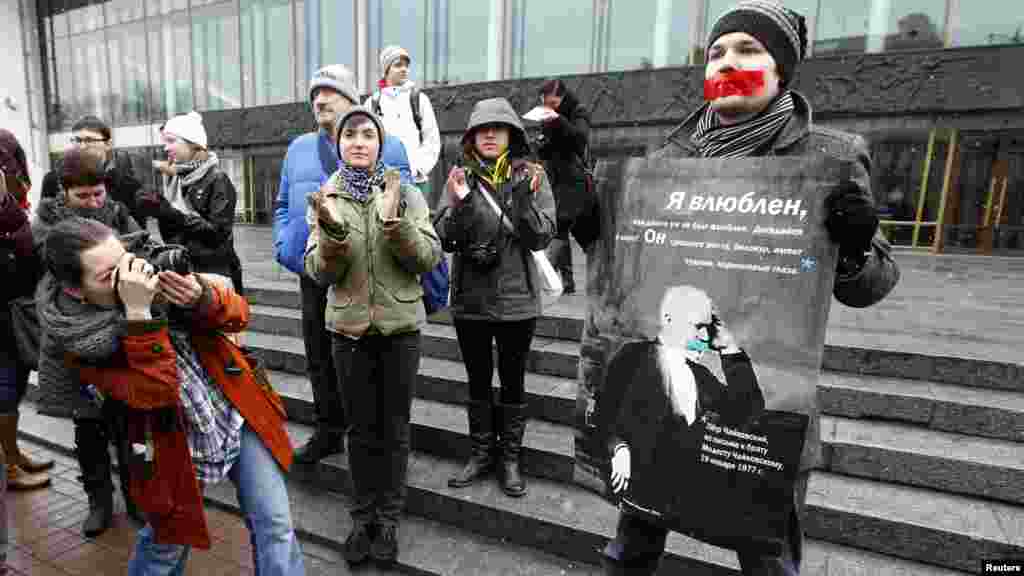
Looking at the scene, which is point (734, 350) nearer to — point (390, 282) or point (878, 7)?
point (390, 282)

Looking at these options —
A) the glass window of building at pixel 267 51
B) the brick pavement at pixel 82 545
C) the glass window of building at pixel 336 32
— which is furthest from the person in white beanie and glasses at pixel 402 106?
the glass window of building at pixel 267 51

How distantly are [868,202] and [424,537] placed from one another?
8.69ft

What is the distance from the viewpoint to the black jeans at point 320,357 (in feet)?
10.4

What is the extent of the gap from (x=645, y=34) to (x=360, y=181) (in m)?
13.4

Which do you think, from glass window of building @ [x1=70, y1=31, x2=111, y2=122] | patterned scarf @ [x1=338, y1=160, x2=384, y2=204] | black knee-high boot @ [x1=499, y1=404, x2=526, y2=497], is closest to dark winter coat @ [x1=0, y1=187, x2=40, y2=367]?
patterned scarf @ [x1=338, y1=160, x2=384, y2=204]

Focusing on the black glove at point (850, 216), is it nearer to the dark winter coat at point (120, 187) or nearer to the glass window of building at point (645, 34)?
the dark winter coat at point (120, 187)

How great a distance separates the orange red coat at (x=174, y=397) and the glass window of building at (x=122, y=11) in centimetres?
2790

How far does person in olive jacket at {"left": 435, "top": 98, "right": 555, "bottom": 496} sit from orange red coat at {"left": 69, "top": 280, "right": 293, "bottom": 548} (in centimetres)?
114

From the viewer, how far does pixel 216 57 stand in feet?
69.6

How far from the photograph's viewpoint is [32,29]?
87.1 feet

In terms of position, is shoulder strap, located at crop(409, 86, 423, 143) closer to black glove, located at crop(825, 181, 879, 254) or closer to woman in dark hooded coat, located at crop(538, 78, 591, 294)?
woman in dark hooded coat, located at crop(538, 78, 591, 294)

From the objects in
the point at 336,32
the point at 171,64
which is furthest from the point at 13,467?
the point at 171,64

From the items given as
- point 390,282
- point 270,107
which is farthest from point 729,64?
point 270,107

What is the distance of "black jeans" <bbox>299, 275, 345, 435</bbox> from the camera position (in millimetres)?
3168
